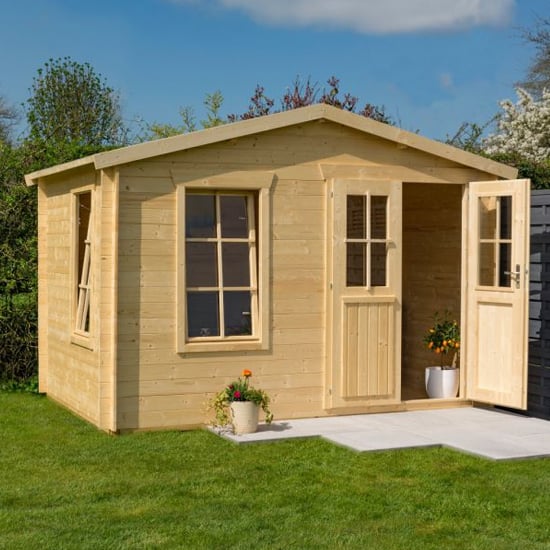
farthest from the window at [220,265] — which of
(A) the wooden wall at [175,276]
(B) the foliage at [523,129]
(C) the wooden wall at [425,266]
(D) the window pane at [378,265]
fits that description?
(B) the foliage at [523,129]

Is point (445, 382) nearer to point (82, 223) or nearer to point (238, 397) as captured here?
point (238, 397)

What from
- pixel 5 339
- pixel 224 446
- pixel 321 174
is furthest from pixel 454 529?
pixel 5 339

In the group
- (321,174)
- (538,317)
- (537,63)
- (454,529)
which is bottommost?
(454,529)

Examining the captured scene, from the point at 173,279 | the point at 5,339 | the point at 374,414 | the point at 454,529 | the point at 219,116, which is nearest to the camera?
the point at 454,529

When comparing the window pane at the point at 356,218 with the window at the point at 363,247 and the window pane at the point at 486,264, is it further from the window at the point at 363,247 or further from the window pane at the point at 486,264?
the window pane at the point at 486,264

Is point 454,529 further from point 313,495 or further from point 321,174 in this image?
point 321,174

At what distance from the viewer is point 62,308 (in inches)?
418

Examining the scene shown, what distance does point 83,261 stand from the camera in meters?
10.1

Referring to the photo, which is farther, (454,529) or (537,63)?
(537,63)

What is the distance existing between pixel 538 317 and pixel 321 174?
223 centimetres

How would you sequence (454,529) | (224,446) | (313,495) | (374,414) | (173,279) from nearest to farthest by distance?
(454,529)
(313,495)
(224,446)
(173,279)
(374,414)

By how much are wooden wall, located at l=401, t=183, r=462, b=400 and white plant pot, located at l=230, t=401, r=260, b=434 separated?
9.52 ft

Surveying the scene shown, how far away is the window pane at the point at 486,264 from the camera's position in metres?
9.71

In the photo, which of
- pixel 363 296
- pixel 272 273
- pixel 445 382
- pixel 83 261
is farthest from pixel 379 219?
pixel 83 261
